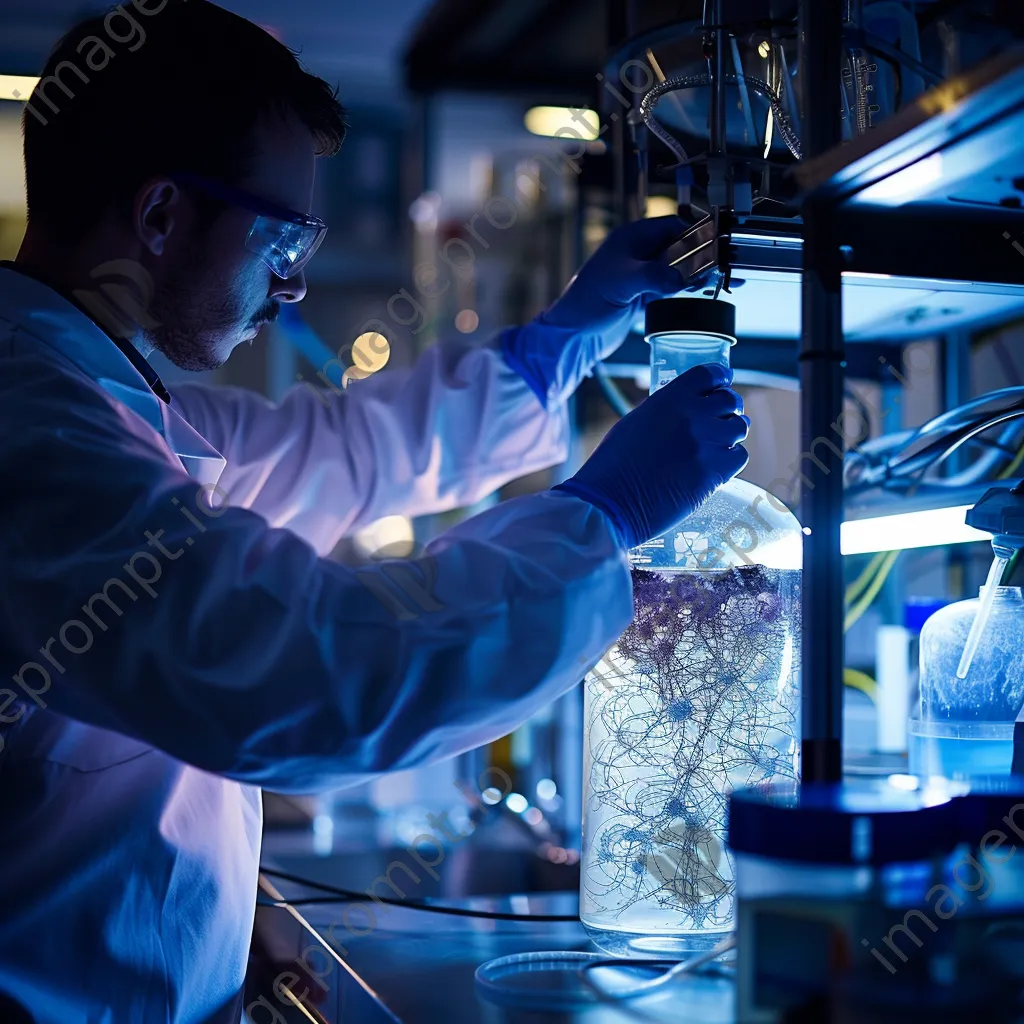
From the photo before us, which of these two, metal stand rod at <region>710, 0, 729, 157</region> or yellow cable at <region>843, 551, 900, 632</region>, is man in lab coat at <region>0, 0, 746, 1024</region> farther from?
yellow cable at <region>843, 551, 900, 632</region>

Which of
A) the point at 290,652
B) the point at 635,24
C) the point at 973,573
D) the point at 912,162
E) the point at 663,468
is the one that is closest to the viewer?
the point at 912,162

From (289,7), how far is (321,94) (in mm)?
2564

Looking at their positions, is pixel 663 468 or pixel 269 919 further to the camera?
pixel 269 919

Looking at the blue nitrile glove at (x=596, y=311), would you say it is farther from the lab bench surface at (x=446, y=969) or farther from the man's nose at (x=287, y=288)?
the lab bench surface at (x=446, y=969)

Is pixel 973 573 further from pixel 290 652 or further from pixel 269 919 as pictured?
pixel 290 652

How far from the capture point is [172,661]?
778mm

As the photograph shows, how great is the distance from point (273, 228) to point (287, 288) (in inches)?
3.7

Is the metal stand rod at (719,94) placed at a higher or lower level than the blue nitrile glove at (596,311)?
higher

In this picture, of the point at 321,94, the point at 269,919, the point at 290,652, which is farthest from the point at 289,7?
the point at 290,652

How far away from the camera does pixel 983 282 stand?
0.86 metres

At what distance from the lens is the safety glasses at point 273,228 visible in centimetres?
104

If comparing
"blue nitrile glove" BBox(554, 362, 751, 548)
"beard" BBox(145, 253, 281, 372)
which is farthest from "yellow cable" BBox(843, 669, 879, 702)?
"beard" BBox(145, 253, 281, 372)

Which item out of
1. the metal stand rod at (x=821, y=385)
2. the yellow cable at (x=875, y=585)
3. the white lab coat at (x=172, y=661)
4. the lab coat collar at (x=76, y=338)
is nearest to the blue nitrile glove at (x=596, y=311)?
the metal stand rod at (x=821, y=385)

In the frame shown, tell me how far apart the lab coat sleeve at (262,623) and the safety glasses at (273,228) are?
0.31 m
